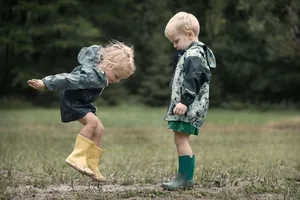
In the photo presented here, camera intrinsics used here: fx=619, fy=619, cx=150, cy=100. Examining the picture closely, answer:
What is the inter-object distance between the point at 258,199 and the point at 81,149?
156 cm

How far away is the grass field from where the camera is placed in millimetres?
5136

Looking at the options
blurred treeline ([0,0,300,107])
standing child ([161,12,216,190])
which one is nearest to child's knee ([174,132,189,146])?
standing child ([161,12,216,190])

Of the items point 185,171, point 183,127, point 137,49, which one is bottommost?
point 185,171

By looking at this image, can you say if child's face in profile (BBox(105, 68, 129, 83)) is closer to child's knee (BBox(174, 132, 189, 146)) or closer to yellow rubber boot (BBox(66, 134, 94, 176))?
yellow rubber boot (BBox(66, 134, 94, 176))

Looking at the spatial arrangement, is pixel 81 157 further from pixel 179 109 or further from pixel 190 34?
pixel 190 34

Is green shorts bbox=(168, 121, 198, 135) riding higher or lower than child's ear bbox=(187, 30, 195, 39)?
lower

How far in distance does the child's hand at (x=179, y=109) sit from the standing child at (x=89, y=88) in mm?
634

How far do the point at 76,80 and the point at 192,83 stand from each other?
988 mm

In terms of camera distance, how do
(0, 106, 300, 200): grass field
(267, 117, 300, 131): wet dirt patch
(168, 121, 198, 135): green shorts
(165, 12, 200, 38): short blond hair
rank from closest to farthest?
(0, 106, 300, 200): grass field → (168, 121, 198, 135): green shorts → (165, 12, 200, 38): short blond hair → (267, 117, 300, 131): wet dirt patch

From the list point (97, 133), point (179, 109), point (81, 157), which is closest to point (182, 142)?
point (179, 109)

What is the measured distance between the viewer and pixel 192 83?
517cm

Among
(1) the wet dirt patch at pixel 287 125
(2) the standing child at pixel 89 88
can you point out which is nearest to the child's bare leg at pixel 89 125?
(2) the standing child at pixel 89 88

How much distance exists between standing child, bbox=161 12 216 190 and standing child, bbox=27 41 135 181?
47cm

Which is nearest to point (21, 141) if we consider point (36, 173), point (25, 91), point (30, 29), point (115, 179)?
point (36, 173)
